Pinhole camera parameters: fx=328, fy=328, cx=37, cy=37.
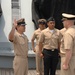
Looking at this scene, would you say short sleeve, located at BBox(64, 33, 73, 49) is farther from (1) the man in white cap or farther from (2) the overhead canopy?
(2) the overhead canopy

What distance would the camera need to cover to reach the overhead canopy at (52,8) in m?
9.88

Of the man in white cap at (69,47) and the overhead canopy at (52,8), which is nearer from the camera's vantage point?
the man in white cap at (69,47)

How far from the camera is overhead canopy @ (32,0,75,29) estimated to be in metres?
9.88

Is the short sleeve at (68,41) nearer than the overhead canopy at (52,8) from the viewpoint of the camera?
Yes

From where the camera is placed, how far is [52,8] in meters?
10.1

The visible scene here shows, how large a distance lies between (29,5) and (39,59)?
2818mm

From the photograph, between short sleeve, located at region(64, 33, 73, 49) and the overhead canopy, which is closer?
short sleeve, located at region(64, 33, 73, 49)

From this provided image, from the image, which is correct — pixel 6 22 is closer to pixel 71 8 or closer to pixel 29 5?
pixel 29 5

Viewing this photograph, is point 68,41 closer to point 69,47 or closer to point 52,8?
point 69,47

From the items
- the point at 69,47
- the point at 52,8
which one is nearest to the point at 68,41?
the point at 69,47

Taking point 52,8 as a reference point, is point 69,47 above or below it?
below

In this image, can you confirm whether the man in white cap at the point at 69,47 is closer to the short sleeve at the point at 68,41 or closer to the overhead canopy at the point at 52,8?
the short sleeve at the point at 68,41

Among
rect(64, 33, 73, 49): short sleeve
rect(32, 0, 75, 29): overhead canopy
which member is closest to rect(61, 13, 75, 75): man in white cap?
rect(64, 33, 73, 49): short sleeve

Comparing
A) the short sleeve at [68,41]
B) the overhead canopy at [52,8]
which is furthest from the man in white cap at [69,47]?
the overhead canopy at [52,8]
